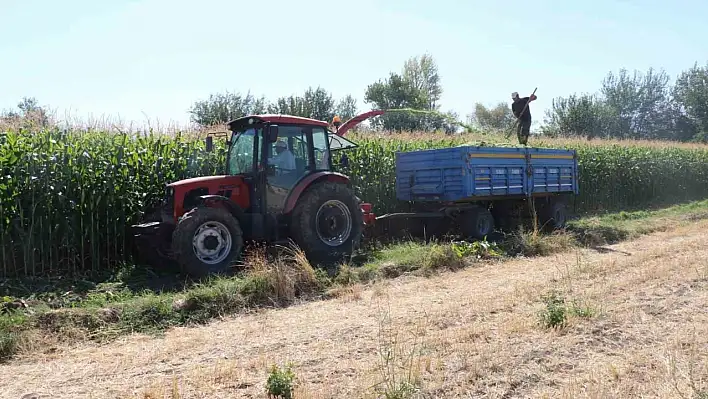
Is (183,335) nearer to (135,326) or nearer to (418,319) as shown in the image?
(135,326)

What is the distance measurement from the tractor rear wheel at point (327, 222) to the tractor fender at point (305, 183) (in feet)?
0.33

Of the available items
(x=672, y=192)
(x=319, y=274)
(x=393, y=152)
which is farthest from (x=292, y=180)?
(x=672, y=192)

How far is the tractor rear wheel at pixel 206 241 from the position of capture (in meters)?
7.23

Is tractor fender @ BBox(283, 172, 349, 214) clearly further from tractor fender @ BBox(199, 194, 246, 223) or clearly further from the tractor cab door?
tractor fender @ BBox(199, 194, 246, 223)

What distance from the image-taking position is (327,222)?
8734mm

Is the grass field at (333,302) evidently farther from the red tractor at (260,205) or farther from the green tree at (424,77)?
the green tree at (424,77)

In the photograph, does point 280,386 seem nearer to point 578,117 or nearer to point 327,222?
point 327,222

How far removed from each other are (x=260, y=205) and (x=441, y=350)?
4.30 m

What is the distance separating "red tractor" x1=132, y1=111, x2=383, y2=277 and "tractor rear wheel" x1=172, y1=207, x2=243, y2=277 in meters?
0.01

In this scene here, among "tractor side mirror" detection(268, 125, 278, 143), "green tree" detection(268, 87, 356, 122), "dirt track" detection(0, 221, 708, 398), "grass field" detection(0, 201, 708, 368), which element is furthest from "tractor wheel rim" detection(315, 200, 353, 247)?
"green tree" detection(268, 87, 356, 122)

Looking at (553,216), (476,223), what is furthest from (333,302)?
(553,216)

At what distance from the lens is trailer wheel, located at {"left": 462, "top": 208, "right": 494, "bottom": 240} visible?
1108 centimetres

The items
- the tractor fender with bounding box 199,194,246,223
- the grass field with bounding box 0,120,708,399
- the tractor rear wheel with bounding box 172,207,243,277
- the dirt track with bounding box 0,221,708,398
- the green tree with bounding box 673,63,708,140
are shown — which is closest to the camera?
the dirt track with bounding box 0,221,708,398

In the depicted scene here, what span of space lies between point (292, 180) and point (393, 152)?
4.89 metres
